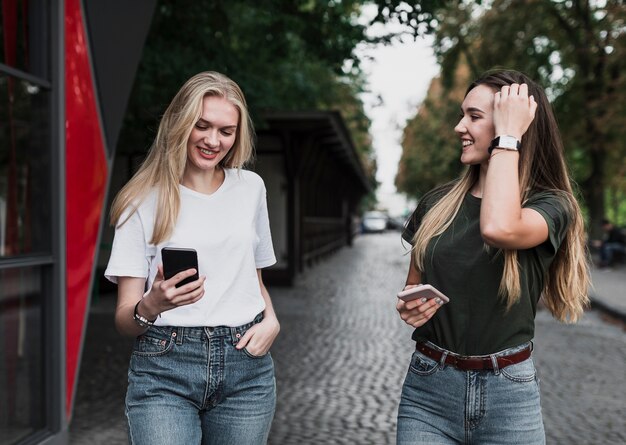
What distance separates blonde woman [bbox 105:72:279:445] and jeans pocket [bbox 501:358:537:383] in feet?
2.17

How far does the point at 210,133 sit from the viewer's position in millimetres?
2334

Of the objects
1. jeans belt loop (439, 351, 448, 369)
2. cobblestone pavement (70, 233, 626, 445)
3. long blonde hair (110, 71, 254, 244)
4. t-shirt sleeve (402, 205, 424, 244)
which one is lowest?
cobblestone pavement (70, 233, 626, 445)

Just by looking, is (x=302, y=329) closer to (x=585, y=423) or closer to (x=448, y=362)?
(x=585, y=423)

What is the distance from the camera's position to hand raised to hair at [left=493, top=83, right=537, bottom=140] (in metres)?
2.18

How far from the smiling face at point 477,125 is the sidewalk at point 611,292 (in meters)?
7.77

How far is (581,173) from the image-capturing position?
3155 centimetres

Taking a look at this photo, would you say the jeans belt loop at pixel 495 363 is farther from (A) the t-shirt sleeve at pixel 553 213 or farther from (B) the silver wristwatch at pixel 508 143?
(B) the silver wristwatch at pixel 508 143

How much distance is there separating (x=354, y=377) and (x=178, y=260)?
5.47m

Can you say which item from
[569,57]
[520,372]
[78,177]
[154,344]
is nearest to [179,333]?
[154,344]

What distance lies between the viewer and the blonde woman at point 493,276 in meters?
2.18

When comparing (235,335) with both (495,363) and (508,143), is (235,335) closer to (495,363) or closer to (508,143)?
(495,363)

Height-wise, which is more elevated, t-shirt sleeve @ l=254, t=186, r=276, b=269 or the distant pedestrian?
t-shirt sleeve @ l=254, t=186, r=276, b=269

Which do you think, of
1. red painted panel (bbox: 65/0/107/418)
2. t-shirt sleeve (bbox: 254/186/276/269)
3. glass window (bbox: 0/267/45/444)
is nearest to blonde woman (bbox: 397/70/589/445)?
t-shirt sleeve (bbox: 254/186/276/269)

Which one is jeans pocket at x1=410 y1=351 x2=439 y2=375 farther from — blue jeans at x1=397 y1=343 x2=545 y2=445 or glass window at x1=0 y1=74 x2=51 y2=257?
glass window at x1=0 y1=74 x2=51 y2=257
